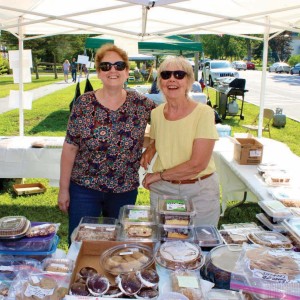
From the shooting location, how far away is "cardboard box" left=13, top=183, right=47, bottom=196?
16.1 ft

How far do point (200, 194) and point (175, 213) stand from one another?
0.42 m

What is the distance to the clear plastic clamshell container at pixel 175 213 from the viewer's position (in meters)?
1.89

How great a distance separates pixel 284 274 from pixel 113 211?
1.19 metres

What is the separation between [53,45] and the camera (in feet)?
86.3

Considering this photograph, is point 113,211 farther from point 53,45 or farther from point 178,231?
point 53,45

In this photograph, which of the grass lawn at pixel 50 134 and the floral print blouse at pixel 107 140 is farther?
the grass lawn at pixel 50 134

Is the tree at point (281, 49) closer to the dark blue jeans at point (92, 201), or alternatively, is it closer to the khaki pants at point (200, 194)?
the khaki pants at point (200, 194)

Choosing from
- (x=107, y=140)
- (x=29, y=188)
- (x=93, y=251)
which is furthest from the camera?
(x=29, y=188)

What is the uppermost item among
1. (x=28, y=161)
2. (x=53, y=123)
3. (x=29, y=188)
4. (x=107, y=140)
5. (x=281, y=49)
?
(x=281, y=49)

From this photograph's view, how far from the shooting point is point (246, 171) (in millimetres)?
3393

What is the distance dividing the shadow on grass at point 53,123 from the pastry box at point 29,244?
7538mm

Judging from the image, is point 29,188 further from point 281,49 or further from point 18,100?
point 281,49

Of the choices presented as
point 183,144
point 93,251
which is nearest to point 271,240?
point 183,144

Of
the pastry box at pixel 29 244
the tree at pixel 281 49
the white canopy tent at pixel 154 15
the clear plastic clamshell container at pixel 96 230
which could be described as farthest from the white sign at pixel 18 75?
the tree at pixel 281 49
